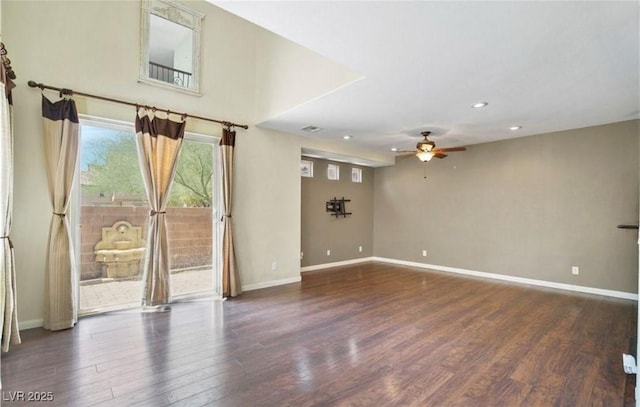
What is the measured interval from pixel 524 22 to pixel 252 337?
366 centimetres

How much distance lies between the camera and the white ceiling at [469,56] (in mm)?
2133

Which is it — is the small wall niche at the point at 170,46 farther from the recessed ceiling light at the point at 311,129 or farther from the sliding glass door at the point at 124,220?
the recessed ceiling light at the point at 311,129

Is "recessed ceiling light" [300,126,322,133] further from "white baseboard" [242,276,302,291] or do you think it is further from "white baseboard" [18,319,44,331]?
"white baseboard" [18,319,44,331]

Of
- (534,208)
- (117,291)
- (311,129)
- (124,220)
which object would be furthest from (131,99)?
(534,208)

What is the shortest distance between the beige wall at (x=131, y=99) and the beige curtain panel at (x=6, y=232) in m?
0.41

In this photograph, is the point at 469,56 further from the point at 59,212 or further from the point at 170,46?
the point at 59,212

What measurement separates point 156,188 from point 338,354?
309 cm

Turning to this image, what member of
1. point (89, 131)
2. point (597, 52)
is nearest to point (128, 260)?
point (89, 131)

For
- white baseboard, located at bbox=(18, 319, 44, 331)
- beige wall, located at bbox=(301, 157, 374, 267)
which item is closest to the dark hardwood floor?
white baseboard, located at bbox=(18, 319, 44, 331)

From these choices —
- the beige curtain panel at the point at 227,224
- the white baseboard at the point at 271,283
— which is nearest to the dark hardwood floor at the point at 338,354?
the beige curtain panel at the point at 227,224

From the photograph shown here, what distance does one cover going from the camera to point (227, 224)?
4.62 metres

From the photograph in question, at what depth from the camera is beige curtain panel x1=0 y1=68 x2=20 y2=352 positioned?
251cm

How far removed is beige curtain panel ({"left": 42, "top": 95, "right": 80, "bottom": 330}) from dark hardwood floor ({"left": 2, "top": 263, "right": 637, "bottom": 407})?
0.24 meters

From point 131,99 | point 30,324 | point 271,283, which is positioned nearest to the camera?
point 30,324
